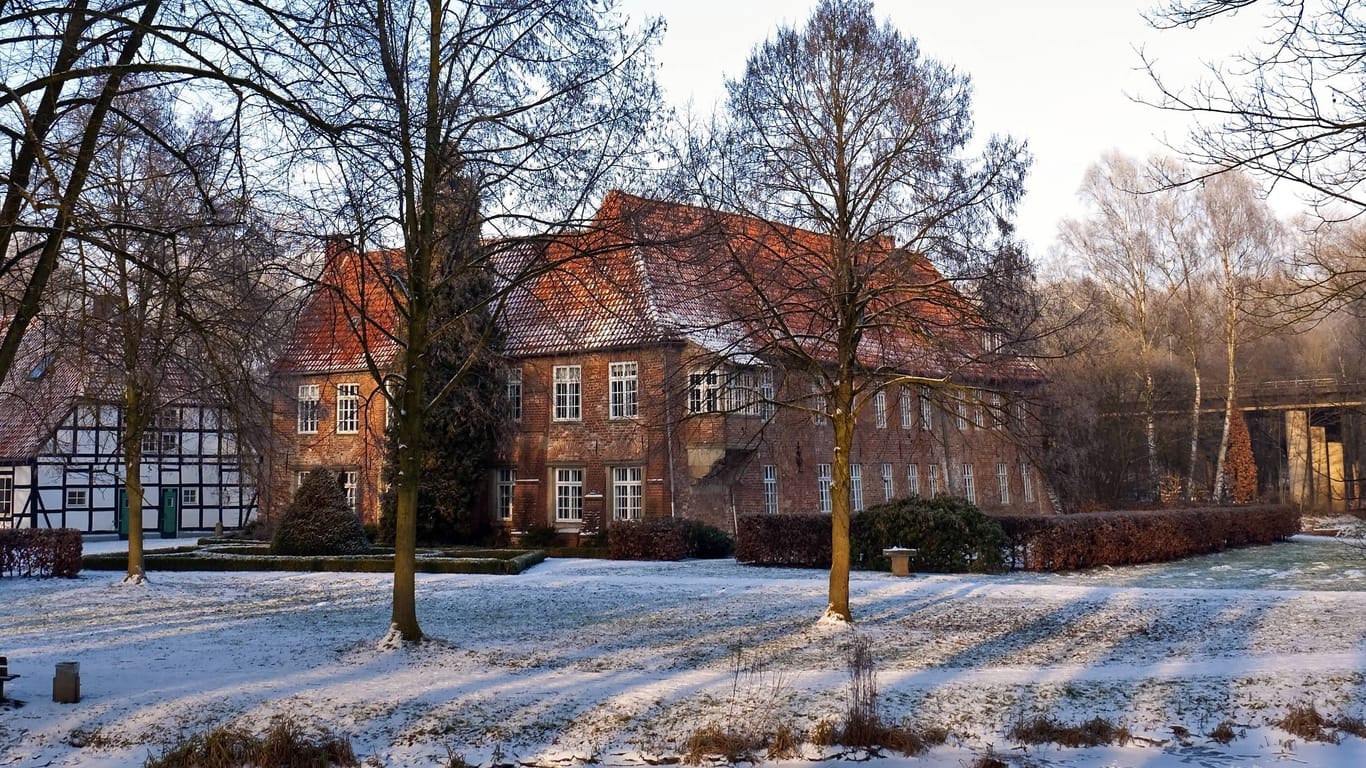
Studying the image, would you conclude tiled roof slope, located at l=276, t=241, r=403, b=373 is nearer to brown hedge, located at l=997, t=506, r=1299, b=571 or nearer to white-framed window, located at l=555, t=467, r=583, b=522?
white-framed window, located at l=555, t=467, r=583, b=522

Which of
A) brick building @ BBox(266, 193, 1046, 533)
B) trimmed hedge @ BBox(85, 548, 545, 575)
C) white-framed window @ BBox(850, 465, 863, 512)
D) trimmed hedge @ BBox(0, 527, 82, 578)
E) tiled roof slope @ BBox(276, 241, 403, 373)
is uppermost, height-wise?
tiled roof slope @ BBox(276, 241, 403, 373)

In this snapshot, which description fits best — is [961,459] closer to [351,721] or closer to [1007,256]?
[1007,256]

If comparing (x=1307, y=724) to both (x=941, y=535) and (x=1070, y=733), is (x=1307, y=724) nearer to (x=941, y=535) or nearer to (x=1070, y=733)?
(x=1070, y=733)

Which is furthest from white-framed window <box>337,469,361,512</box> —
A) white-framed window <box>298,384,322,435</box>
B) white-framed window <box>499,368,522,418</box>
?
white-framed window <box>499,368,522,418</box>

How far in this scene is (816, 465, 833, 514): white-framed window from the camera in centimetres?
3103

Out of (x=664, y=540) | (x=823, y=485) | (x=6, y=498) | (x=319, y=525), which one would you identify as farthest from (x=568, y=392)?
(x=6, y=498)

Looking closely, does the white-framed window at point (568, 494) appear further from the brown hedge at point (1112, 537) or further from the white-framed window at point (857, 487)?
the brown hedge at point (1112, 537)

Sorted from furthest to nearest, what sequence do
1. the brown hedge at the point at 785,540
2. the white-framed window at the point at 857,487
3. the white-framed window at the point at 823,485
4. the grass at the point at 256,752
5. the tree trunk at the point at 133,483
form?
the white-framed window at the point at 857,487
the white-framed window at the point at 823,485
the brown hedge at the point at 785,540
the tree trunk at the point at 133,483
the grass at the point at 256,752

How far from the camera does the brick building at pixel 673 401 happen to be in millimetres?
13359

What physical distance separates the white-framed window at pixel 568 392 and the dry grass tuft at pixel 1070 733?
71.9 ft

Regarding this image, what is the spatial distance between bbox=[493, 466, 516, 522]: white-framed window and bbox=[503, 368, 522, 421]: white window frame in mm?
1509

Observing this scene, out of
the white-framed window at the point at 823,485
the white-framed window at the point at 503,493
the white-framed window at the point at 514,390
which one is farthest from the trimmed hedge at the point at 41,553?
the white-framed window at the point at 823,485

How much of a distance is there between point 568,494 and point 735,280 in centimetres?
1704

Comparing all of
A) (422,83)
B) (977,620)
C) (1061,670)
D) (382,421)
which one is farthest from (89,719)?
(382,421)
